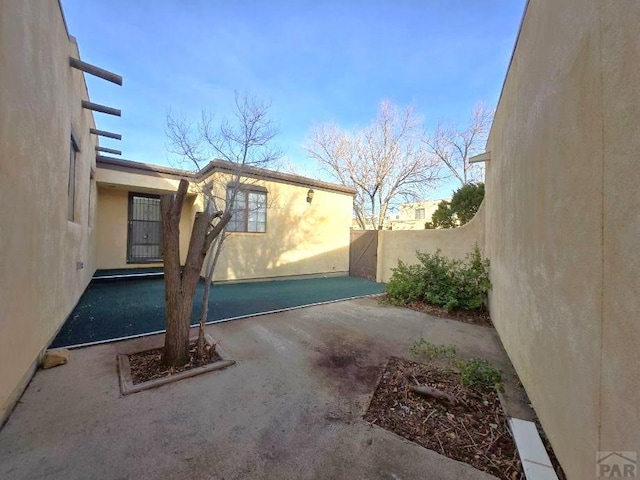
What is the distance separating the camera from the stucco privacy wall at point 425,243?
640 centimetres

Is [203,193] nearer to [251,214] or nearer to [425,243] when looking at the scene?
[251,214]

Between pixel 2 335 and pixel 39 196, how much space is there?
1281 mm

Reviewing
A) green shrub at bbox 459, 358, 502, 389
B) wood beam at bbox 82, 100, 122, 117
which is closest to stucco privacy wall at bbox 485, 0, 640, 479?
green shrub at bbox 459, 358, 502, 389

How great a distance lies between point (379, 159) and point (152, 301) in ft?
45.5

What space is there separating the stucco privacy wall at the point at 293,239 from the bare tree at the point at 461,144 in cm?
901

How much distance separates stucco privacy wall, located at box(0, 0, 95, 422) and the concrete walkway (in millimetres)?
438

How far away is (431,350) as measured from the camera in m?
3.45

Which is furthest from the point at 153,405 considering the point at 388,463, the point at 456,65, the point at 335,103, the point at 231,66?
the point at 335,103

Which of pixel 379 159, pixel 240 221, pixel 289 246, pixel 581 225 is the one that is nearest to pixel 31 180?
pixel 581 225

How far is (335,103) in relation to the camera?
12.4 m

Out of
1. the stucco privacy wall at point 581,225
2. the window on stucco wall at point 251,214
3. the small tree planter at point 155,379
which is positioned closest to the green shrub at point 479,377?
the stucco privacy wall at point 581,225

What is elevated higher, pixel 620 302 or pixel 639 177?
pixel 639 177

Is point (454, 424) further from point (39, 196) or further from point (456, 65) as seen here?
point (456, 65)

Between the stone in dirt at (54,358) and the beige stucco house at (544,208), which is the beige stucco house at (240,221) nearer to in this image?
the beige stucco house at (544,208)
